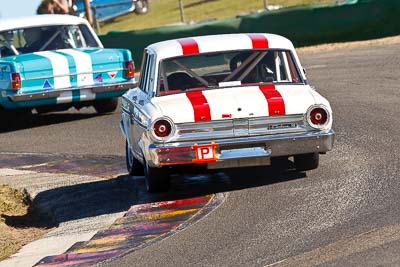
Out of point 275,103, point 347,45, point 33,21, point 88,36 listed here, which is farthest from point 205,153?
point 347,45

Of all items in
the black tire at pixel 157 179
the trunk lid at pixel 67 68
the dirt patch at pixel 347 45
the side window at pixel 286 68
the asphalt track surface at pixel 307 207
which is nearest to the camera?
the asphalt track surface at pixel 307 207

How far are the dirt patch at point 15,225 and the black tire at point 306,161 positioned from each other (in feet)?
7.35

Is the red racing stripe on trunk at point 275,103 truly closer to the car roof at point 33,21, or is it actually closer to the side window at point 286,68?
the side window at point 286,68

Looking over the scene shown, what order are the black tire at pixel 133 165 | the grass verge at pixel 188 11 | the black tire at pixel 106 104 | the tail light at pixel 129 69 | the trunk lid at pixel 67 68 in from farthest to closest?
the grass verge at pixel 188 11 < the black tire at pixel 106 104 < the tail light at pixel 129 69 < the trunk lid at pixel 67 68 < the black tire at pixel 133 165

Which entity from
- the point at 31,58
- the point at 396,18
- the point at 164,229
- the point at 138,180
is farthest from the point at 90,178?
the point at 396,18

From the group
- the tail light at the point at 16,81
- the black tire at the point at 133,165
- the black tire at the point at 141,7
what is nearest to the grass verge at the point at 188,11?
the black tire at the point at 141,7

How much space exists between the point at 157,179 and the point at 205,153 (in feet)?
2.48

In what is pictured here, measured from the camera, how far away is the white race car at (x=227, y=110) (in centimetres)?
915

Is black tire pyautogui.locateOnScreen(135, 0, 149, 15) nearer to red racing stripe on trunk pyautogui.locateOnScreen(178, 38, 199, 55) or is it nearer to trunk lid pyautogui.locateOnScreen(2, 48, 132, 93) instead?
trunk lid pyautogui.locateOnScreen(2, 48, 132, 93)

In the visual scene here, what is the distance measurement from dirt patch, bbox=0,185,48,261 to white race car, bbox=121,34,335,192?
3.62ft

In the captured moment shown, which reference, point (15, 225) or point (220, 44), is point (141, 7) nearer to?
point (220, 44)

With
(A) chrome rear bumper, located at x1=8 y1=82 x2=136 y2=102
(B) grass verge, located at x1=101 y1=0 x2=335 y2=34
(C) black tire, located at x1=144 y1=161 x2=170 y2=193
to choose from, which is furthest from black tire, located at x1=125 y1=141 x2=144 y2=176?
(B) grass verge, located at x1=101 y1=0 x2=335 y2=34

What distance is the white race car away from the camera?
9.15 meters

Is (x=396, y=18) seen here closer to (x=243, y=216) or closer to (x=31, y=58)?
(x=31, y=58)
